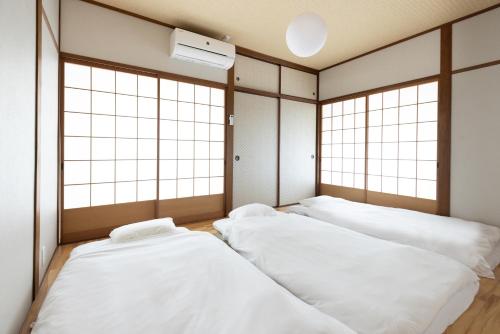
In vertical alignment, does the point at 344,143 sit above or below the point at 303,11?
below

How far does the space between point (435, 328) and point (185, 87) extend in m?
3.70

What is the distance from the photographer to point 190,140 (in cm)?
383

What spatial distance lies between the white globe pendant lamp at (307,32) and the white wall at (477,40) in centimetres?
239

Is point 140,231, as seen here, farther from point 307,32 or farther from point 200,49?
point 200,49

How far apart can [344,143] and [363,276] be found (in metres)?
3.81

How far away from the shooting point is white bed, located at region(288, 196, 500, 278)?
2.22 meters

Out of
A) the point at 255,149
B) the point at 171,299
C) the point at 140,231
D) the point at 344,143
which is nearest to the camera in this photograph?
the point at 171,299

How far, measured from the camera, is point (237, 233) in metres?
2.07

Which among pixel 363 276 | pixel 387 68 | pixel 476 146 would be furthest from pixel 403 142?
pixel 363 276

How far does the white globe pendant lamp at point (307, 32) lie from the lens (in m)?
2.05

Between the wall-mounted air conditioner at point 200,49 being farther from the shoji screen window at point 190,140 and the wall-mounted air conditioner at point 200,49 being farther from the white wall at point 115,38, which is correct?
the shoji screen window at point 190,140

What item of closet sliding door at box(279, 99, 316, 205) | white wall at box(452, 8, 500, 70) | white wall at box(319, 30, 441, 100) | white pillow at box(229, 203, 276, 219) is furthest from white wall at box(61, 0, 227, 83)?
white wall at box(452, 8, 500, 70)

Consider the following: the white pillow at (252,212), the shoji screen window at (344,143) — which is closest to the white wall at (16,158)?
the white pillow at (252,212)

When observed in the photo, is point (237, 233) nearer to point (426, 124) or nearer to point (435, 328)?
point (435, 328)
